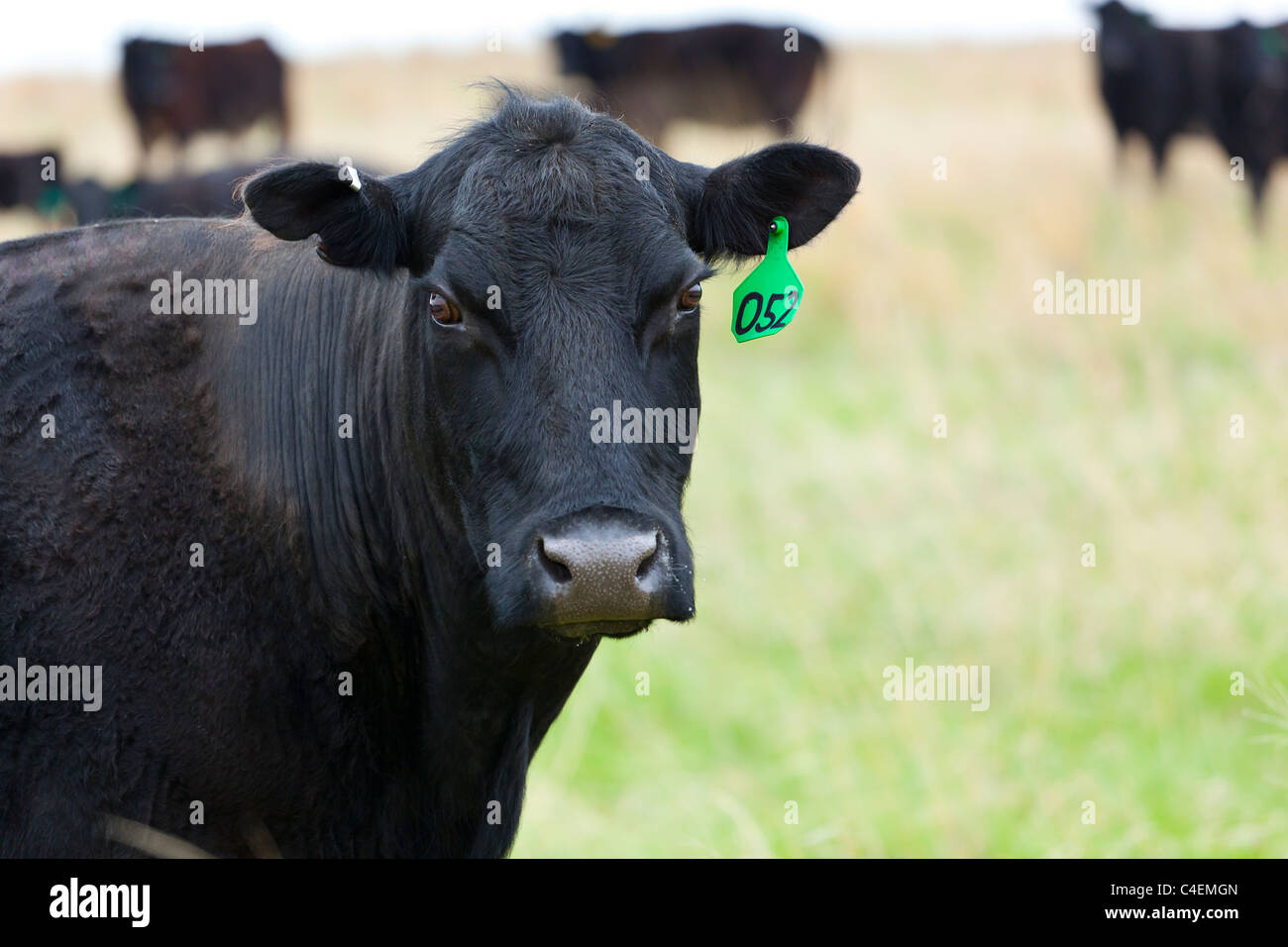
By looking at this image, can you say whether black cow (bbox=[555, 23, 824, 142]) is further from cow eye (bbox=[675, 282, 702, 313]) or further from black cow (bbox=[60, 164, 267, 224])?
cow eye (bbox=[675, 282, 702, 313])

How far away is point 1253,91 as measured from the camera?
19750 millimetres

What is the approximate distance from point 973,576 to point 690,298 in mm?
5428

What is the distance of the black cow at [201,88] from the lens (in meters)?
19.9

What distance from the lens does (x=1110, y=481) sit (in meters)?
9.07

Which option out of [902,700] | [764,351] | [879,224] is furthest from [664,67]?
[902,700]

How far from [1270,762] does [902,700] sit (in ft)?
5.85

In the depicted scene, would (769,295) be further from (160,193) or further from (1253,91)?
(1253,91)

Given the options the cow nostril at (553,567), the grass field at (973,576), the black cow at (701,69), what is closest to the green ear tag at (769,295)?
the grass field at (973,576)

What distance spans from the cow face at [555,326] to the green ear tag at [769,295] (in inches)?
7.0

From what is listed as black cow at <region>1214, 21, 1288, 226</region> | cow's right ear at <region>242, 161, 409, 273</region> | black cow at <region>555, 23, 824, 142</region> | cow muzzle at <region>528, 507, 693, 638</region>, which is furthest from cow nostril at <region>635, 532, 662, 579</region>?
black cow at <region>555, 23, 824, 142</region>

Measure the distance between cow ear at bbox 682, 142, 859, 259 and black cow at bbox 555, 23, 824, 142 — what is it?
20.1 metres

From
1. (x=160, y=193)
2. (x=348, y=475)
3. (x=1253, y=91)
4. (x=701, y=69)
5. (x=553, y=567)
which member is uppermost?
(x=701, y=69)

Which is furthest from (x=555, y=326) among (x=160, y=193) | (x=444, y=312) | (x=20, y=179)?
(x=20, y=179)

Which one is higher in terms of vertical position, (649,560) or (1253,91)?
(1253,91)
